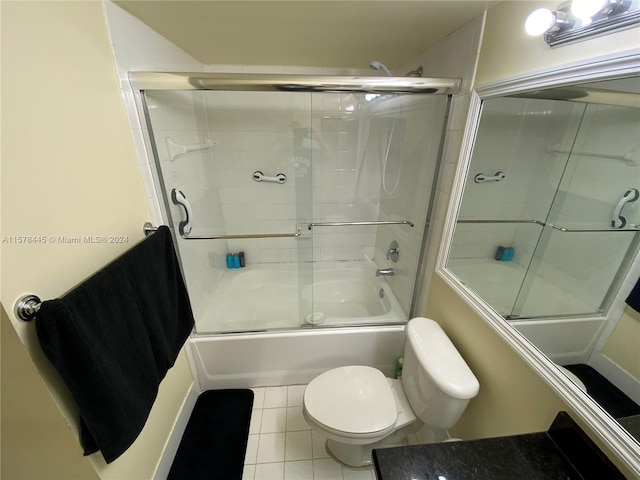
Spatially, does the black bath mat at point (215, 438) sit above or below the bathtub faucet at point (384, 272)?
below

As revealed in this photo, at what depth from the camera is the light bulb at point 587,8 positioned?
0.59 metres

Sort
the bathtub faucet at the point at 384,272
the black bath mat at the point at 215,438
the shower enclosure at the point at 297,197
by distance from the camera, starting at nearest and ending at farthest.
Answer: the black bath mat at the point at 215,438 < the shower enclosure at the point at 297,197 < the bathtub faucet at the point at 384,272

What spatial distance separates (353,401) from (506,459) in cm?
62

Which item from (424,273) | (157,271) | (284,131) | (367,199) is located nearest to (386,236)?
(367,199)

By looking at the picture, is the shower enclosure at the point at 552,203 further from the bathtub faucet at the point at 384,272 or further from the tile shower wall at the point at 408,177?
the bathtub faucet at the point at 384,272

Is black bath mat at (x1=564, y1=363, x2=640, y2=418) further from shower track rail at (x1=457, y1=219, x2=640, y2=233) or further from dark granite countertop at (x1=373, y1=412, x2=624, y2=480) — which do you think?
shower track rail at (x1=457, y1=219, x2=640, y2=233)

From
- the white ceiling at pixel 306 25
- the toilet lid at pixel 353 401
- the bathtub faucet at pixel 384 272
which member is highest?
the white ceiling at pixel 306 25

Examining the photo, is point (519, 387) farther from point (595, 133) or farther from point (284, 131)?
point (284, 131)

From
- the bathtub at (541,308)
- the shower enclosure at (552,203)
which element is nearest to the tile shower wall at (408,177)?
the shower enclosure at (552,203)

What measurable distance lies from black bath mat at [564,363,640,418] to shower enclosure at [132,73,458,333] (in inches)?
35.0

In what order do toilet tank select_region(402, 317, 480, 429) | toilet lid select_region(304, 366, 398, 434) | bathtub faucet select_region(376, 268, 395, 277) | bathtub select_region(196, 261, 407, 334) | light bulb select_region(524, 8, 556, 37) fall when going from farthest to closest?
bathtub faucet select_region(376, 268, 395, 277) → bathtub select_region(196, 261, 407, 334) → toilet lid select_region(304, 366, 398, 434) → toilet tank select_region(402, 317, 480, 429) → light bulb select_region(524, 8, 556, 37)

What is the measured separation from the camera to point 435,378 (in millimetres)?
Answer: 987

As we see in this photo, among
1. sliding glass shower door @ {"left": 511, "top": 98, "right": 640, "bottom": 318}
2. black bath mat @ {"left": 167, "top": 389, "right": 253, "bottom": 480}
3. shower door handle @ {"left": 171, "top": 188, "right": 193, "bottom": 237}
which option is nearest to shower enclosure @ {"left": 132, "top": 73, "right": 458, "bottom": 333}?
shower door handle @ {"left": 171, "top": 188, "right": 193, "bottom": 237}

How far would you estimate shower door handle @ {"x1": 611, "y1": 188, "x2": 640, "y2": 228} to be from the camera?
0.77m
